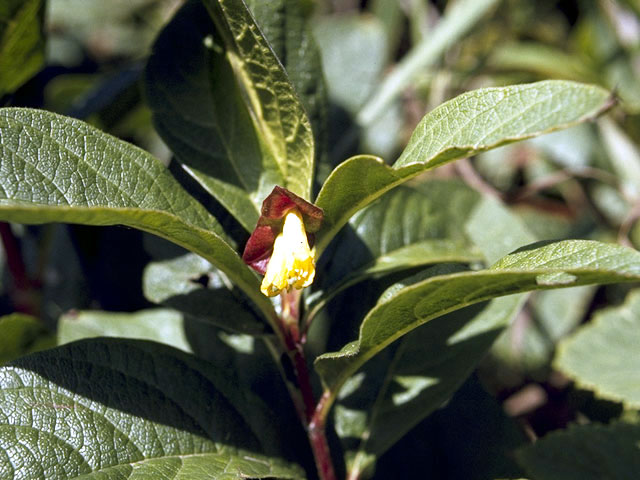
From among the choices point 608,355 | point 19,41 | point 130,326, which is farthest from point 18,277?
point 608,355

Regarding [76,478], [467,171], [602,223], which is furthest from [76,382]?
[602,223]

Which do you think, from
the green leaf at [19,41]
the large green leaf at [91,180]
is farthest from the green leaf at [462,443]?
the green leaf at [19,41]

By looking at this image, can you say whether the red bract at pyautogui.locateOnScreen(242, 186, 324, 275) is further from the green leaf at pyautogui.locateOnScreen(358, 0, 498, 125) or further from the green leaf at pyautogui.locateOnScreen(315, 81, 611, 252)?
the green leaf at pyautogui.locateOnScreen(358, 0, 498, 125)

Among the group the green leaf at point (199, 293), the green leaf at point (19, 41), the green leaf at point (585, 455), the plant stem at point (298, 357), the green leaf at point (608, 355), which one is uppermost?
the green leaf at point (19, 41)

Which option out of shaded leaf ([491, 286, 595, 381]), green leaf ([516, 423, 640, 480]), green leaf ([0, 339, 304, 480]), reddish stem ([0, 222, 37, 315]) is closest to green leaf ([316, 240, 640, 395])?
green leaf ([0, 339, 304, 480])

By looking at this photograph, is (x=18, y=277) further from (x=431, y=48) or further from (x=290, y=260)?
(x=431, y=48)

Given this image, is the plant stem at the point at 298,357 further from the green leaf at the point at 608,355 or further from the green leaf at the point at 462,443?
the green leaf at the point at 608,355

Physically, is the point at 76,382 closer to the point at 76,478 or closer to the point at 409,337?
the point at 76,478

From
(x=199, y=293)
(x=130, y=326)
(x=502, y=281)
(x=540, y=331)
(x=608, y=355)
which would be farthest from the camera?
(x=540, y=331)

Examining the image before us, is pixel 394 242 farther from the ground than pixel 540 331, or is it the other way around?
pixel 394 242
